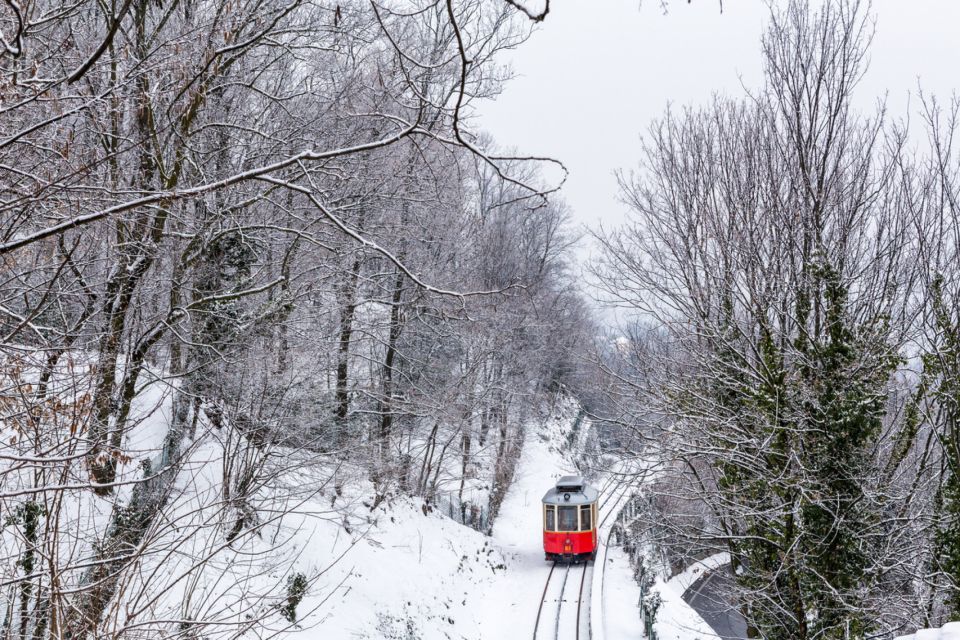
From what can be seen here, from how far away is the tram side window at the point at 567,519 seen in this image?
56.8 feet

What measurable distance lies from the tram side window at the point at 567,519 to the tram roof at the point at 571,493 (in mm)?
240

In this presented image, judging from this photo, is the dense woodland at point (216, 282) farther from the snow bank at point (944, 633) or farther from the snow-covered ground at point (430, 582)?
the snow bank at point (944, 633)

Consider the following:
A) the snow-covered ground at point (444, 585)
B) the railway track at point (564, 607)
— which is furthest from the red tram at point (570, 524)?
the snow-covered ground at point (444, 585)

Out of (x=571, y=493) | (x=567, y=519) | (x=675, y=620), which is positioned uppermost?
(x=571, y=493)

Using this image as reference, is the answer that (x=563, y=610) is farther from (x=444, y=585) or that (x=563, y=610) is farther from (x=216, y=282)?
(x=216, y=282)

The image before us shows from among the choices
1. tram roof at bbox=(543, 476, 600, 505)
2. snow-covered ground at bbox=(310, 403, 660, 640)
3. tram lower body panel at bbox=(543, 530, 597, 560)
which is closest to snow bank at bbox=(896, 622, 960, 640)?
snow-covered ground at bbox=(310, 403, 660, 640)

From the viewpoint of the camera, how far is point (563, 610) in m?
14.1

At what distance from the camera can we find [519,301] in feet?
74.9

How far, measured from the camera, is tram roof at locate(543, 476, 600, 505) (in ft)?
57.2

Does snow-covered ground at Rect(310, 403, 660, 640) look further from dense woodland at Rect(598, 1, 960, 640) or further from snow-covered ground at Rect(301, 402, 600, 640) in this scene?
dense woodland at Rect(598, 1, 960, 640)

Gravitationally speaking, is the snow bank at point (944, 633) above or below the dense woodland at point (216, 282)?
below

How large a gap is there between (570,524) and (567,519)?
164mm

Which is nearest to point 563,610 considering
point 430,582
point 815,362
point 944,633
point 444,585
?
point 444,585

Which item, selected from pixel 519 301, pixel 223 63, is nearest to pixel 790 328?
pixel 223 63
